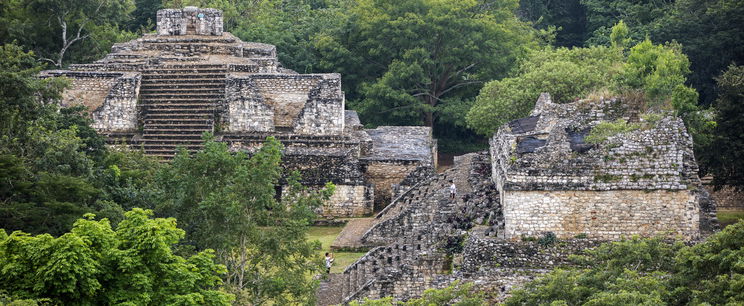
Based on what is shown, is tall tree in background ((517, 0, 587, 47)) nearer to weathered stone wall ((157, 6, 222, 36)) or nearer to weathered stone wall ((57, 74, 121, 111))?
weathered stone wall ((157, 6, 222, 36))

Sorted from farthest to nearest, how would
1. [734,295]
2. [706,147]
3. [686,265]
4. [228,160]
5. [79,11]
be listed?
[79,11], [706,147], [228,160], [686,265], [734,295]

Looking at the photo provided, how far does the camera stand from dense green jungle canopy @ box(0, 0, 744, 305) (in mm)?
25297

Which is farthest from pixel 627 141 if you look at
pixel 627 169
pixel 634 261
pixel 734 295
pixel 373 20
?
pixel 373 20

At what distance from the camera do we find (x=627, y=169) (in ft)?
102

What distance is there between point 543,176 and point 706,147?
10715 millimetres

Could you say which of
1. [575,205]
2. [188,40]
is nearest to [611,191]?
[575,205]

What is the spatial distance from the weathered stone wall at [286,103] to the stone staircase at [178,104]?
89 cm

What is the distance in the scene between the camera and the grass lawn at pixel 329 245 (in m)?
38.1

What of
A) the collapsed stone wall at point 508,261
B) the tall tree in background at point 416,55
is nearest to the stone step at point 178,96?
the tall tree in background at point 416,55

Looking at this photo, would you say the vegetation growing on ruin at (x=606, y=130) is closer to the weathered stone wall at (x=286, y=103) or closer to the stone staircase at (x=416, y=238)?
the stone staircase at (x=416, y=238)

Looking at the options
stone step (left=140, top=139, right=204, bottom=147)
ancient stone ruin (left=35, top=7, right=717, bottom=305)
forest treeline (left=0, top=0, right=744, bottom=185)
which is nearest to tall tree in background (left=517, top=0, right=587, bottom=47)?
forest treeline (left=0, top=0, right=744, bottom=185)

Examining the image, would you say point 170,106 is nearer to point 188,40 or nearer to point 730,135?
point 188,40

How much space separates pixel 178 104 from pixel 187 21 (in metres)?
7.42

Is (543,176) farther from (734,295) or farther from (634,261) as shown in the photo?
(734,295)
